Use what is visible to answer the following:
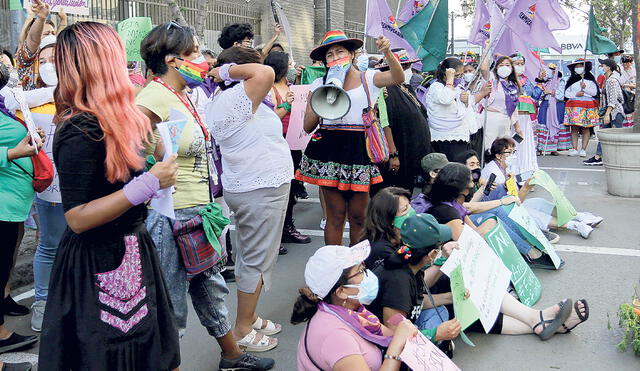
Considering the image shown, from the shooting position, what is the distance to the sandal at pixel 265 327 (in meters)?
4.13

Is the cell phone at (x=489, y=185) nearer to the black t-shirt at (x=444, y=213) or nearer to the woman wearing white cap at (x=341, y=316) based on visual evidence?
the black t-shirt at (x=444, y=213)

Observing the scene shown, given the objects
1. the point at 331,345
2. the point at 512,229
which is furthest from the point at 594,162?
the point at 331,345

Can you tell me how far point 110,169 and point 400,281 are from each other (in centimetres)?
167

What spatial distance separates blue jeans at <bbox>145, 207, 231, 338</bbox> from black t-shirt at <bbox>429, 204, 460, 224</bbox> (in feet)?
5.63

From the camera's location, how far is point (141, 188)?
2256mm

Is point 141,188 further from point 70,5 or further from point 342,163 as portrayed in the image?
point 70,5

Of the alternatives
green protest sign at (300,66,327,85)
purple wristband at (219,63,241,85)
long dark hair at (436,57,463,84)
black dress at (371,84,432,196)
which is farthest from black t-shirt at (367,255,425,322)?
green protest sign at (300,66,327,85)

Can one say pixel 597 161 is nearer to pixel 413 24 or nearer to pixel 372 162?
pixel 413 24

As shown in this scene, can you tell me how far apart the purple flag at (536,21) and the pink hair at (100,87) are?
5735 mm

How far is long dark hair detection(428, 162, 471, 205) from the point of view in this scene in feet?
14.7

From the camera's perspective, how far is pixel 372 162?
508 cm

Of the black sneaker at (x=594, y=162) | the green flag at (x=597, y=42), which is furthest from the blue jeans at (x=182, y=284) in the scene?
the green flag at (x=597, y=42)

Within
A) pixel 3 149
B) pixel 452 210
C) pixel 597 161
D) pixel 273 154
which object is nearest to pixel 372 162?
pixel 452 210

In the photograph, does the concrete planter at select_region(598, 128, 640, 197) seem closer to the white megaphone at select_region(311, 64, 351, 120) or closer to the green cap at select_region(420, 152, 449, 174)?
the green cap at select_region(420, 152, 449, 174)
